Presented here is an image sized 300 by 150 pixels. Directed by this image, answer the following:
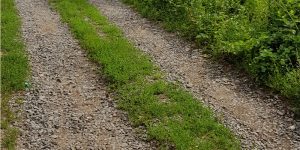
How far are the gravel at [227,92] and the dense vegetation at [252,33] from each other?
0.32 m

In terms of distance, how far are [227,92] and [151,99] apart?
66.3 inches

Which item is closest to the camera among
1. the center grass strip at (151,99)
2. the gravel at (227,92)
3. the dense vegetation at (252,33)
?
the center grass strip at (151,99)

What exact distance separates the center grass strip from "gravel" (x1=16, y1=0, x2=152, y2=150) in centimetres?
27

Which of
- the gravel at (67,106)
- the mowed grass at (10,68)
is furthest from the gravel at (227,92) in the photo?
the mowed grass at (10,68)

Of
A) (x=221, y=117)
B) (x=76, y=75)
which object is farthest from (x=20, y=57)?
(x=221, y=117)

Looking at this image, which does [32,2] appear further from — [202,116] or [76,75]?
[202,116]

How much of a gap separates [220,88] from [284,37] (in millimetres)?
1920

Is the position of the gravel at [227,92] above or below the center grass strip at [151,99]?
above

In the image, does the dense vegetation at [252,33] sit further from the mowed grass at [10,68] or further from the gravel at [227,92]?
the mowed grass at [10,68]

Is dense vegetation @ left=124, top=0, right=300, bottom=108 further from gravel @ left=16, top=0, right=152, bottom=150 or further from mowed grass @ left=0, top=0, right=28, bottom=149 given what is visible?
mowed grass @ left=0, top=0, right=28, bottom=149

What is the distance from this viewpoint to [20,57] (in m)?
10.1

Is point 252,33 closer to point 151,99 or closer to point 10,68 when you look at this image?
point 151,99

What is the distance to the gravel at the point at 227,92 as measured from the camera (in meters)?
7.18

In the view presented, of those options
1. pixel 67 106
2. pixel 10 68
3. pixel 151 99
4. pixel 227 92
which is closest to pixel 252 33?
pixel 227 92
